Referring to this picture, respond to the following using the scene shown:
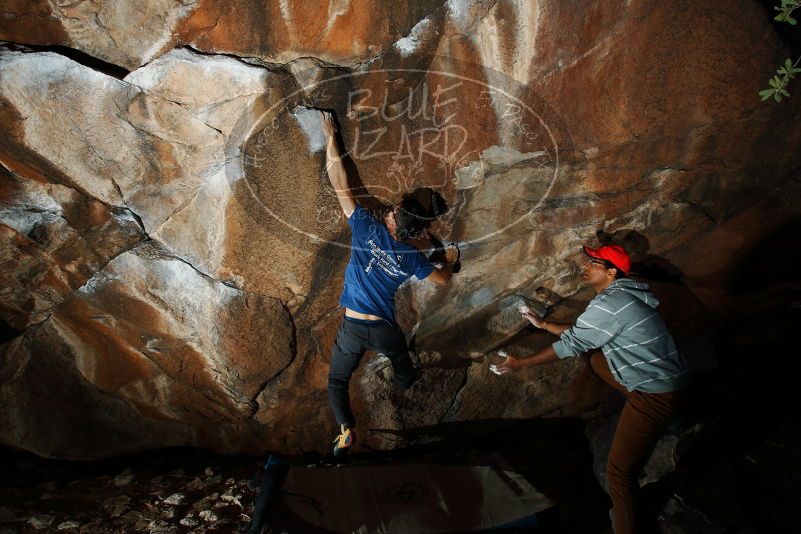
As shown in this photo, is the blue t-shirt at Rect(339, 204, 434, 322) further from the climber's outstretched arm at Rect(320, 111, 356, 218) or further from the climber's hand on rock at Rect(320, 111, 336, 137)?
the climber's hand on rock at Rect(320, 111, 336, 137)

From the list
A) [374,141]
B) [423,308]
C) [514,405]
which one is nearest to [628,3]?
[374,141]

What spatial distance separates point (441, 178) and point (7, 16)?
2.73 metres

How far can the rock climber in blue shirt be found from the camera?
121 inches

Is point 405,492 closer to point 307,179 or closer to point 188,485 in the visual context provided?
point 188,485

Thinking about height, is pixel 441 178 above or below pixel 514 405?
above

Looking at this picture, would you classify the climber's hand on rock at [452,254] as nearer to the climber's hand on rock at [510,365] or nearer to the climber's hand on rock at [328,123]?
the climber's hand on rock at [510,365]

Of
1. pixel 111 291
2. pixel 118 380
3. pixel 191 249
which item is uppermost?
pixel 191 249

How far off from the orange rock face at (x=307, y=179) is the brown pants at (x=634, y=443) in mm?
1307

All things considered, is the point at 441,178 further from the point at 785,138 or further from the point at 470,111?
the point at 785,138

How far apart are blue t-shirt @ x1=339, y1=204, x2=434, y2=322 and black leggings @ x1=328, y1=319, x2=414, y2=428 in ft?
0.37

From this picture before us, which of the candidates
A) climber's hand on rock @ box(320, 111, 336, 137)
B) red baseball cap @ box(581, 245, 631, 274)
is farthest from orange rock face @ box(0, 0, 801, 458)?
red baseball cap @ box(581, 245, 631, 274)

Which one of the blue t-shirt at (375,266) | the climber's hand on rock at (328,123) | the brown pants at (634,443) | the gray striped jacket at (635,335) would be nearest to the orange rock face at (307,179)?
the climber's hand on rock at (328,123)

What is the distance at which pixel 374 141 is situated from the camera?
3004 millimetres

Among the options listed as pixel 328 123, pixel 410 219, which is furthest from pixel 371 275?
pixel 328 123
